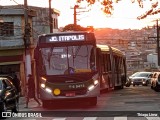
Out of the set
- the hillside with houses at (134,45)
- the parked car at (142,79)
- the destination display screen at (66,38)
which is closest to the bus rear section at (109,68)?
the destination display screen at (66,38)

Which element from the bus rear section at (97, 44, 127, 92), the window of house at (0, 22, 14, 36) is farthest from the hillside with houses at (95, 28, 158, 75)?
the bus rear section at (97, 44, 127, 92)

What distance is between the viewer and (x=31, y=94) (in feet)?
81.3

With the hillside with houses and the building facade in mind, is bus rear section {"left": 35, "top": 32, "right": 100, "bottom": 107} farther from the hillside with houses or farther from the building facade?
the hillside with houses

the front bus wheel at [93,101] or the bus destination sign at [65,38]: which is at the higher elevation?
the bus destination sign at [65,38]

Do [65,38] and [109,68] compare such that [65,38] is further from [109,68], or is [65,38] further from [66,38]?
[109,68]

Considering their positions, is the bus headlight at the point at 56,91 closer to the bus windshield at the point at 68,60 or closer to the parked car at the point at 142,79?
the bus windshield at the point at 68,60

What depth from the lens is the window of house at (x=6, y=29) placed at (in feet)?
154

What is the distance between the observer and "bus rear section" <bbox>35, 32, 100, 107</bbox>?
70.3 feet

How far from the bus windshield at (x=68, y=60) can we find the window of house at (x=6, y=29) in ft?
84.4

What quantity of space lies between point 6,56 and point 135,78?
63.6ft

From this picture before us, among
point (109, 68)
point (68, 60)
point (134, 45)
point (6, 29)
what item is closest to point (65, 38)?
point (68, 60)

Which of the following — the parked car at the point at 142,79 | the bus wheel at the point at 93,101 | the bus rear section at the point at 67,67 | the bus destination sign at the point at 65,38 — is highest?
the bus destination sign at the point at 65,38

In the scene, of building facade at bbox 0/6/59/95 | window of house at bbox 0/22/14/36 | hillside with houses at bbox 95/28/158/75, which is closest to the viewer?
building facade at bbox 0/6/59/95

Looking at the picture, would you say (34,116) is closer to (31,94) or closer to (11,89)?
(11,89)
